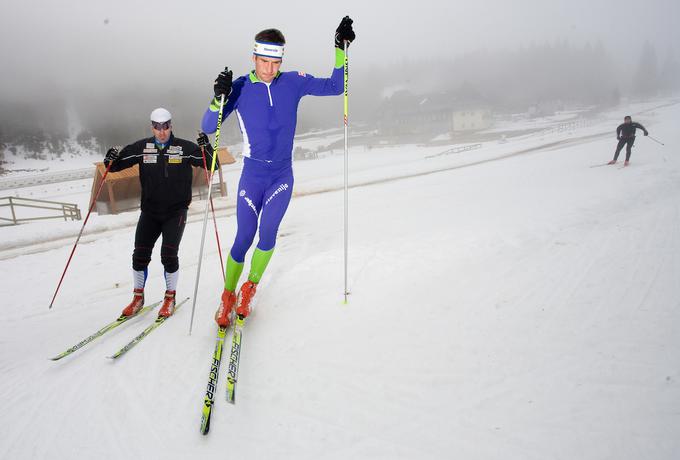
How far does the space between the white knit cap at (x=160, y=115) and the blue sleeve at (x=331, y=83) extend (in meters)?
1.79

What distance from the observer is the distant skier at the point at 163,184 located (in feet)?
15.5

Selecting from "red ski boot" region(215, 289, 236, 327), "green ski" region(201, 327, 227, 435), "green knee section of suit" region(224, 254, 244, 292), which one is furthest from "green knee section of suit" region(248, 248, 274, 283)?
"green ski" region(201, 327, 227, 435)

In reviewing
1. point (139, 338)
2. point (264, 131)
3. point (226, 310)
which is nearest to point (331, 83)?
point (264, 131)

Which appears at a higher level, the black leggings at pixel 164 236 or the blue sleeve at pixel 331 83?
the blue sleeve at pixel 331 83

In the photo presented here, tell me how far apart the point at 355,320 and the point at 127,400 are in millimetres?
2141

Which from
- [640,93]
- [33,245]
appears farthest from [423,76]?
[33,245]

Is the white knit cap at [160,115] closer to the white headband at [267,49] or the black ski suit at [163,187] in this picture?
the black ski suit at [163,187]

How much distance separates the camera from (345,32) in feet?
13.8

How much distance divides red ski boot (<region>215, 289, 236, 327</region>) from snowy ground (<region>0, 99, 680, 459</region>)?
24 centimetres

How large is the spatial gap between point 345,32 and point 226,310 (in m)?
3.32

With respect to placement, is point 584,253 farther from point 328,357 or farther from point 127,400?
point 127,400

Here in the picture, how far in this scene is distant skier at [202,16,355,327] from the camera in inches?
155

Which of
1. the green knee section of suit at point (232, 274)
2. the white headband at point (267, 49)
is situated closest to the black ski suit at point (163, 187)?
the green knee section of suit at point (232, 274)

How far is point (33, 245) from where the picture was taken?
12.0 metres
